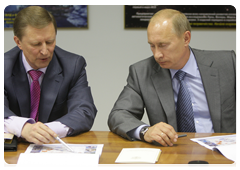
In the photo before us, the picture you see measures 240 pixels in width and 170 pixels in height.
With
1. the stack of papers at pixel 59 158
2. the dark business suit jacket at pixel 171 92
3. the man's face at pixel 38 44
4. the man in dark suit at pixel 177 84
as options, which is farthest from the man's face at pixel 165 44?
the stack of papers at pixel 59 158

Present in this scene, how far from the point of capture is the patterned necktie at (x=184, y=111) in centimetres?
186

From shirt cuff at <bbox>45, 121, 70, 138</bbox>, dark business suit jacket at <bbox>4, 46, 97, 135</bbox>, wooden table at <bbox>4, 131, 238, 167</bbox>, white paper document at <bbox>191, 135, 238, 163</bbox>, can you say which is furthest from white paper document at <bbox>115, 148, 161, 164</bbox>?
dark business suit jacket at <bbox>4, 46, 97, 135</bbox>

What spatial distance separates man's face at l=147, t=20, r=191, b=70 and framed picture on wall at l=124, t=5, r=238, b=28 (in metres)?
1.30

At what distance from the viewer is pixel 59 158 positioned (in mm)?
1215

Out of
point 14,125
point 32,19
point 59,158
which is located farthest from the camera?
point 32,19

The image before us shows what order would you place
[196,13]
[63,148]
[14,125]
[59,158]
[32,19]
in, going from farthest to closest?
1. [196,13]
2. [32,19]
3. [14,125]
4. [63,148]
5. [59,158]

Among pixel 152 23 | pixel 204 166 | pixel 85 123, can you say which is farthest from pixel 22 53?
pixel 204 166

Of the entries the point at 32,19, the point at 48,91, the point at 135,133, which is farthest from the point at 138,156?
the point at 32,19

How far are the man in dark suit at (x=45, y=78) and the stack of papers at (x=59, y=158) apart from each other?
0.92 ft

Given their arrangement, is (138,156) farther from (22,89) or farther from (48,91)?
(22,89)

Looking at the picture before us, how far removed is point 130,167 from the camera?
1.16 metres

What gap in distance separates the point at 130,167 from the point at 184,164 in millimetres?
240

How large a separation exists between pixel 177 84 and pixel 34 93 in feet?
3.33
